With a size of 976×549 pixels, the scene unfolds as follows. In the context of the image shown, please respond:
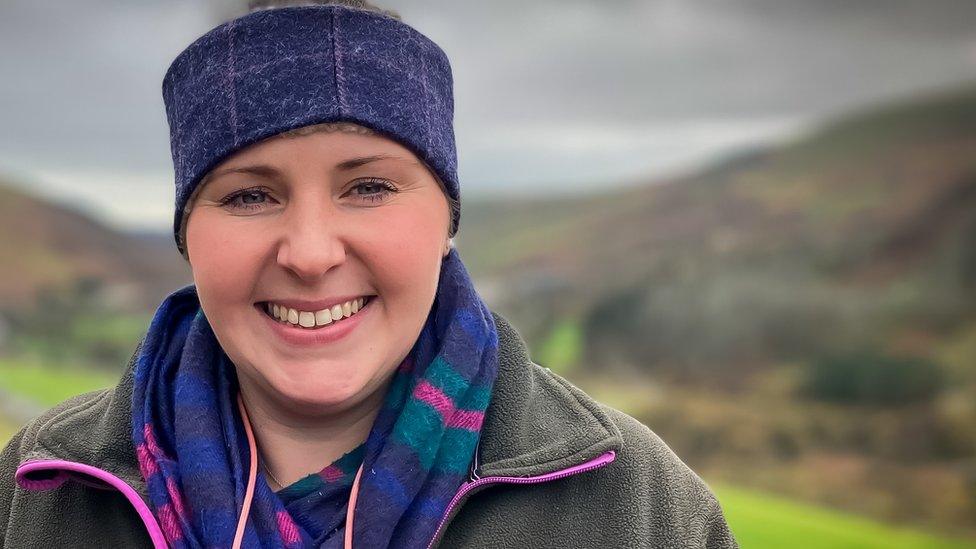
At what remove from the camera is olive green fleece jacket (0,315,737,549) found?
1146mm

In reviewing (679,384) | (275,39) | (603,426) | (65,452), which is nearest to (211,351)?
(65,452)

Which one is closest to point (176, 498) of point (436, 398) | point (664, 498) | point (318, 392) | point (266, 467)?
point (266, 467)

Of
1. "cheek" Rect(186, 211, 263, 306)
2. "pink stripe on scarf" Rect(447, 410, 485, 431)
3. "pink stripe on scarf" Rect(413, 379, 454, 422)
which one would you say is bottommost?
"pink stripe on scarf" Rect(447, 410, 485, 431)

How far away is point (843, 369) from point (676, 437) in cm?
83

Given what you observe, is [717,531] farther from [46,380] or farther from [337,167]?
[46,380]

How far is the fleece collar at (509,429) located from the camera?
1.16 meters

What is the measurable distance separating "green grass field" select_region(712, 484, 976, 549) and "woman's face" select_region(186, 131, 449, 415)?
108 inches

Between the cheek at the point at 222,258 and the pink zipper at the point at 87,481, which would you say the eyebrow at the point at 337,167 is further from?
the pink zipper at the point at 87,481

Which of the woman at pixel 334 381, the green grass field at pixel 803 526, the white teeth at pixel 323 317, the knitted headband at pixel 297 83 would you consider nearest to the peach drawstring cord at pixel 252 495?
the woman at pixel 334 381

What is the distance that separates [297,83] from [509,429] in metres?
0.55

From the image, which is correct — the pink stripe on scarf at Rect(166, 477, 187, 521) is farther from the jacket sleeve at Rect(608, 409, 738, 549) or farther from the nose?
the jacket sleeve at Rect(608, 409, 738, 549)

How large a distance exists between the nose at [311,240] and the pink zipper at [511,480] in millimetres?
346

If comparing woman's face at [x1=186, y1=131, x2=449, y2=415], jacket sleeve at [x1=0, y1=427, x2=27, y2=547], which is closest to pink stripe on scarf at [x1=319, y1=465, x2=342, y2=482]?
woman's face at [x1=186, y1=131, x2=449, y2=415]

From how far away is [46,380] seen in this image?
3756 mm
